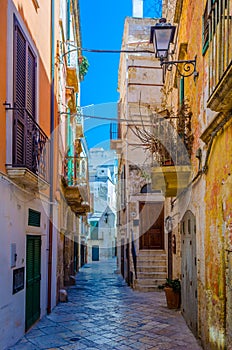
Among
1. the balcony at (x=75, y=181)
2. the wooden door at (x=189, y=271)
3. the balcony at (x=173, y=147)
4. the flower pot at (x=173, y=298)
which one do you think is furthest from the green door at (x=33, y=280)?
the balcony at (x=75, y=181)

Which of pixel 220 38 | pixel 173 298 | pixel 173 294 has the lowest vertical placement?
pixel 173 298

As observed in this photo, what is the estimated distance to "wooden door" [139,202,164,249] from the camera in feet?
54.5

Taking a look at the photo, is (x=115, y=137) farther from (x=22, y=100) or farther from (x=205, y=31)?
(x=205, y=31)

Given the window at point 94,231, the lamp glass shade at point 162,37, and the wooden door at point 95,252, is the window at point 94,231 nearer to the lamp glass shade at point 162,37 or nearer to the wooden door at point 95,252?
the wooden door at point 95,252

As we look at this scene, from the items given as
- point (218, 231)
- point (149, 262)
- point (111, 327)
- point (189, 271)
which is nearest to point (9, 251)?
point (111, 327)

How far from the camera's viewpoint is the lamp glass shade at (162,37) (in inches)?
273

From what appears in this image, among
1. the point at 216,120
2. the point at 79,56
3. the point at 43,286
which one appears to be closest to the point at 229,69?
the point at 216,120

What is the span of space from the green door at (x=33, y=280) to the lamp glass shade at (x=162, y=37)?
4.30m

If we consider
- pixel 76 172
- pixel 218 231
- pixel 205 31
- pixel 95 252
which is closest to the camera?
pixel 218 231

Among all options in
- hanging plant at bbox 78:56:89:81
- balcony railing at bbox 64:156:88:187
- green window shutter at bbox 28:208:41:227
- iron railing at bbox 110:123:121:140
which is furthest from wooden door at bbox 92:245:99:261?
green window shutter at bbox 28:208:41:227

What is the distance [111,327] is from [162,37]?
19.0ft

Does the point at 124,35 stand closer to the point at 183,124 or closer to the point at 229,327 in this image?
the point at 183,124

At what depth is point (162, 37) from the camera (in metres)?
7.00

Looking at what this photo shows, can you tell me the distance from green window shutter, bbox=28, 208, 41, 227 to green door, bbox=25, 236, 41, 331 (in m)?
0.28
